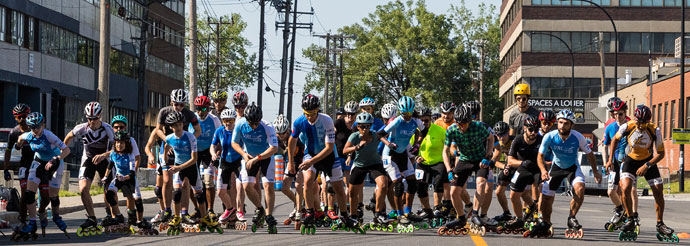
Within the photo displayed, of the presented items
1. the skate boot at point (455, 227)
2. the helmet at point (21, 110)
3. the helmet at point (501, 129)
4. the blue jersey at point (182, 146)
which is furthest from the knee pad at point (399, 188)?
the helmet at point (21, 110)

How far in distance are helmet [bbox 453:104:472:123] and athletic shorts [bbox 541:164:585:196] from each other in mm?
1279

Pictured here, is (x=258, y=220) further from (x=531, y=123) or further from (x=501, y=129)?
(x=501, y=129)

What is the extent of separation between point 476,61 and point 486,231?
85.3 m

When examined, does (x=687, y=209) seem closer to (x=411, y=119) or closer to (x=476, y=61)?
(x=411, y=119)

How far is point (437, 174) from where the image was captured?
16.1 meters

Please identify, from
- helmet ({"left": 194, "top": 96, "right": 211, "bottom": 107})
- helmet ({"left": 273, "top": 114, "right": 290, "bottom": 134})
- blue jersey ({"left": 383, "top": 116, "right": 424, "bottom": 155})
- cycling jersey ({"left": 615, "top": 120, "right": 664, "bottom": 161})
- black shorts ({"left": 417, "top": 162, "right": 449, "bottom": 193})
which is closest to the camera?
cycling jersey ({"left": 615, "top": 120, "right": 664, "bottom": 161})

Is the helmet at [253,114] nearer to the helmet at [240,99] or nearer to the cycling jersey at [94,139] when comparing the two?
the helmet at [240,99]

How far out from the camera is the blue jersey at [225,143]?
15.5 m

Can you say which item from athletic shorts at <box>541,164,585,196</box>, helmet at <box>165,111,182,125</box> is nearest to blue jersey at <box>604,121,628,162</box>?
athletic shorts at <box>541,164,585,196</box>

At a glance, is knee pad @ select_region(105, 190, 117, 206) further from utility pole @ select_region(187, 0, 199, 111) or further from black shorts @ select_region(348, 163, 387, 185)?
utility pole @ select_region(187, 0, 199, 111)

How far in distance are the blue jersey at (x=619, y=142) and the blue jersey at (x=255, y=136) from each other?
4837mm

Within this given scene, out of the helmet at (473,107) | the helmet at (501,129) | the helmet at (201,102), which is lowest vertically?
the helmet at (501,129)

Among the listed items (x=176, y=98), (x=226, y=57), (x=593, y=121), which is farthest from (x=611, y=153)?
(x=226, y=57)

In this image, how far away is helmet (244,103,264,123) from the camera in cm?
1473
